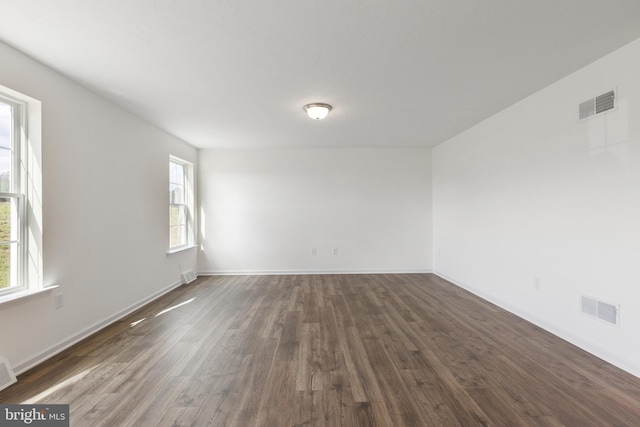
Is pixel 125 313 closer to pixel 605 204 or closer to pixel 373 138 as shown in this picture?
pixel 373 138

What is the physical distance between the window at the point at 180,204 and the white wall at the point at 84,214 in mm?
731

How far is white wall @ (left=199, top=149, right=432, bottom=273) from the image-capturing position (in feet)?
18.0

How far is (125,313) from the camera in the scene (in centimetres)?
330

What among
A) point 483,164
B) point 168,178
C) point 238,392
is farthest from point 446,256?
point 168,178

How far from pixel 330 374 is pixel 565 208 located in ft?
8.95

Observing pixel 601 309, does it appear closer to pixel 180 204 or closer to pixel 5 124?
pixel 5 124

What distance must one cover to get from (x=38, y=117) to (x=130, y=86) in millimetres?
785

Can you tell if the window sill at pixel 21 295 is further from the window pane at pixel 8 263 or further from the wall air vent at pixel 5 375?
the wall air vent at pixel 5 375

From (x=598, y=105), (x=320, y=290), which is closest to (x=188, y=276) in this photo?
(x=320, y=290)

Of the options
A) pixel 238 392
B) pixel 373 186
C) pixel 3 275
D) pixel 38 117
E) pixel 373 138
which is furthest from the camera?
pixel 373 186

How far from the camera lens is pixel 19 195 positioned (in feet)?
7.22

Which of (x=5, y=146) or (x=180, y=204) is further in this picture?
(x=180, y=204)

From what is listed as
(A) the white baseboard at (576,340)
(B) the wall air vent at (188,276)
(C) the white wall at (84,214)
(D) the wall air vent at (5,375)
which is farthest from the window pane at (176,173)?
(A) the white baseboard at (576,340)

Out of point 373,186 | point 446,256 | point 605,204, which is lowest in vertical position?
point 446,256
